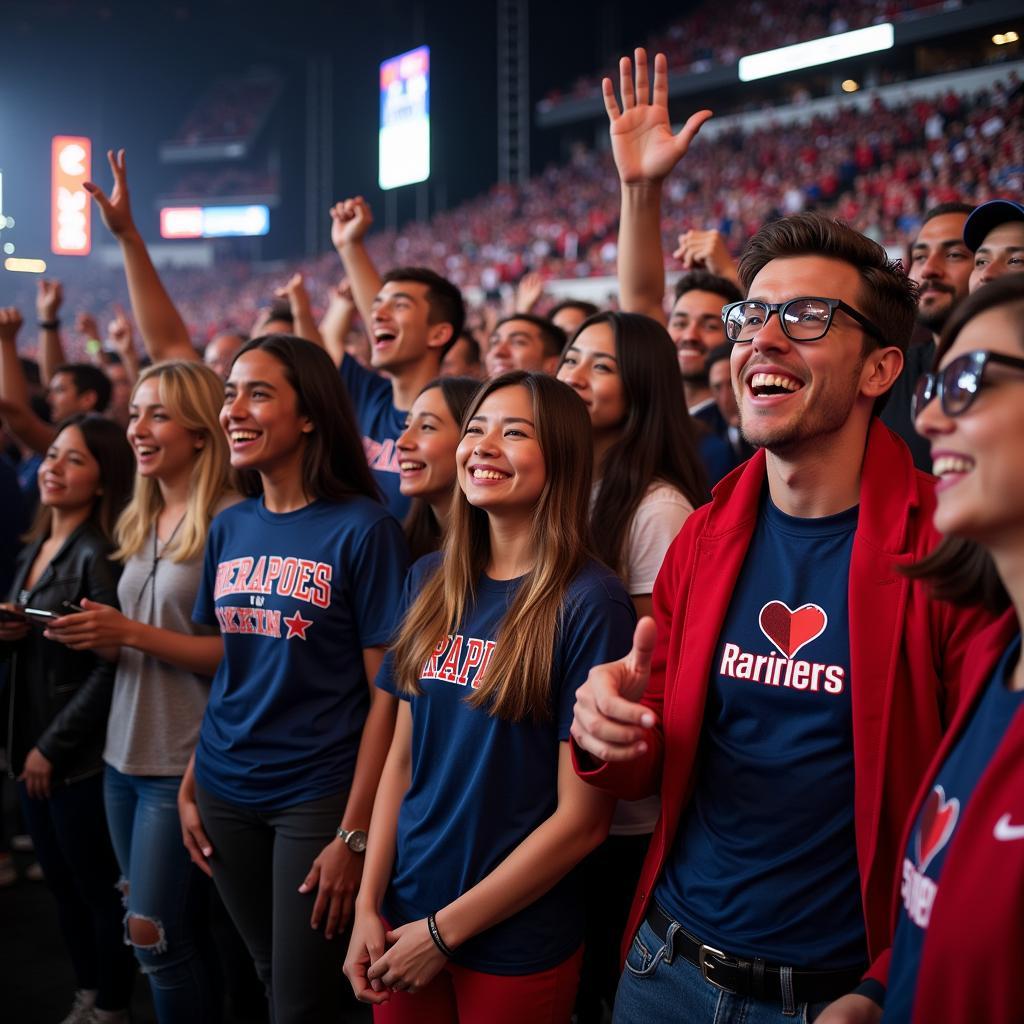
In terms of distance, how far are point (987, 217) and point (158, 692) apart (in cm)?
245

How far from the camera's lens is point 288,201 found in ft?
105

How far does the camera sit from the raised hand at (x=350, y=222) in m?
4.09

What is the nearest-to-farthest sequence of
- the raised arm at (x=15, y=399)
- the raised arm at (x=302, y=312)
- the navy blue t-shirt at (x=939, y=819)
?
the navy blue t-shirt at (x=939, y=819) < the raised arm at (x=302, y=312) < the raised arm at (x=15, y=399)

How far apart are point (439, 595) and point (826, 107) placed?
852 inches

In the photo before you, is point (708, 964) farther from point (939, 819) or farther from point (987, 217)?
point (987, 217)

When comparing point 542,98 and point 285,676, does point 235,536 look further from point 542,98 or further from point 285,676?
point 542,98

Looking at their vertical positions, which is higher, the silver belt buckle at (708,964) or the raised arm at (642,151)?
the raised arm at (642,151)

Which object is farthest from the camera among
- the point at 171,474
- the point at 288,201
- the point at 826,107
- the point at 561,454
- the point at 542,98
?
the point at 288,201

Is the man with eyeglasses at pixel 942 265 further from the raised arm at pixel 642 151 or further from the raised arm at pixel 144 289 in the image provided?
the raised arm at pixel 144 289

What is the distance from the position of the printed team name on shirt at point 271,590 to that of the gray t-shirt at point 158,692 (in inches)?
14.1

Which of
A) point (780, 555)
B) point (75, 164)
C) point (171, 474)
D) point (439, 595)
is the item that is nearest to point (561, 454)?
point (439, 595)

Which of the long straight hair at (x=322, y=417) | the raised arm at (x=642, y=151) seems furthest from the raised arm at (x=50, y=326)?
the raised arm at (x=642, y=151)

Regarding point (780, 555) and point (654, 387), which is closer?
point (780, 555)

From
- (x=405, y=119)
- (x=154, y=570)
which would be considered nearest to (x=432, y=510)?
(x=154, y=570)
